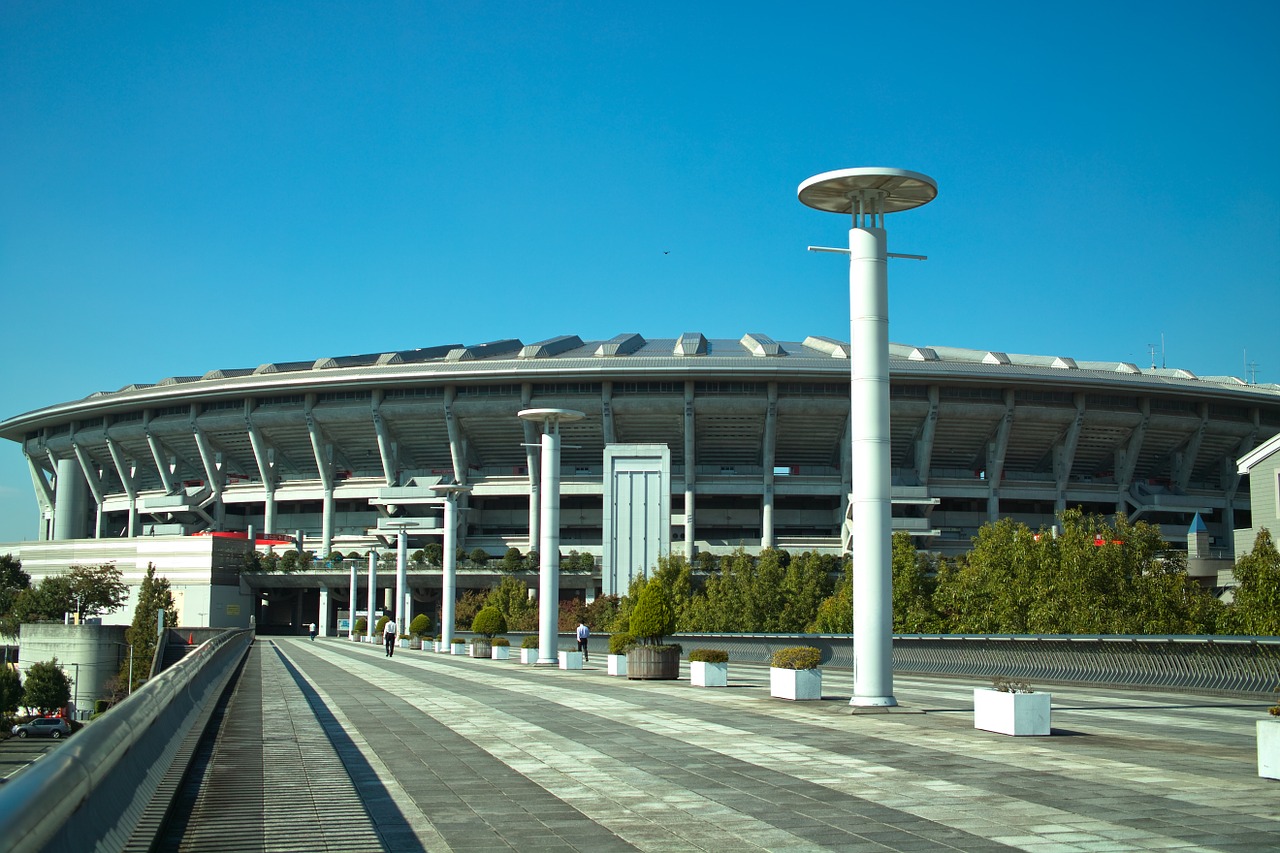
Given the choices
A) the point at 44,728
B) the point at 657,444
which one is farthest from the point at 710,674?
the point at 657,444

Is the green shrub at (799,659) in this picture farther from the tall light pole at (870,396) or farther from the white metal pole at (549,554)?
the white metal pole at (549,554)

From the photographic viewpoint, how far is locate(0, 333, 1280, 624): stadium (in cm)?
8269

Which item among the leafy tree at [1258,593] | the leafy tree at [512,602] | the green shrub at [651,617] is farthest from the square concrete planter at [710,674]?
the leafy tree at [512,602]

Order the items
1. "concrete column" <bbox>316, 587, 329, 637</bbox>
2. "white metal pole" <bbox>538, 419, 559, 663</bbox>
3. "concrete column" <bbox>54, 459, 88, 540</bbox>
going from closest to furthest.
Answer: "white metal pole" <bbox>538, 419, 559, 663</bbox>
"concrete column" <bbox>316, 587, 329, 637</bbox>
"concrete column" <bbox>54, 459, 88, 540</bbox>

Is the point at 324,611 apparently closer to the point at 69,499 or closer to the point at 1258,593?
the point at 69,499

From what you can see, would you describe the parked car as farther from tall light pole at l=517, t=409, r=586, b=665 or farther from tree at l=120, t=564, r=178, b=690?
tall light pole at l=517, t=409, r=586, b=665

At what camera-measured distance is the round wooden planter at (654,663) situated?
2642 centimetres

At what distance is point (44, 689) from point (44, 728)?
5.79 metres

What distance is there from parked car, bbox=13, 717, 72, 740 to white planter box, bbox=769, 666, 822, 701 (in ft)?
139

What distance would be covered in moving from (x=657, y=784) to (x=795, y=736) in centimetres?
417

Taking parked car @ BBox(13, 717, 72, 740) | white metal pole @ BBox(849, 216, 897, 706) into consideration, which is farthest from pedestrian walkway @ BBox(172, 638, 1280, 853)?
parked car @ BBox(13, 717, 72, 740)

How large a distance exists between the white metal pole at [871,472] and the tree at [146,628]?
51165 mm

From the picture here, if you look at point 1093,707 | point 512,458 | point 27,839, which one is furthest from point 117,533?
point 27,839

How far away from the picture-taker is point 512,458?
92.8 metres
